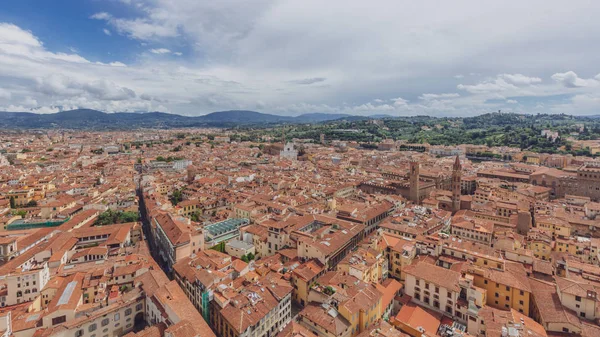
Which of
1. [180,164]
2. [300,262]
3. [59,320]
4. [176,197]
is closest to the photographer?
[59,320]

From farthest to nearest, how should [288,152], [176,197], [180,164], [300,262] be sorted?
1. [288,152]
2. [180,164]
3. [176,197]
4. [300,262]

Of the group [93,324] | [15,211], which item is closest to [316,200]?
[93,324]

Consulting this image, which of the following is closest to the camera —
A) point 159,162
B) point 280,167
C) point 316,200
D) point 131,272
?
point 131,272

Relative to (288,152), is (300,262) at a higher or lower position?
lower

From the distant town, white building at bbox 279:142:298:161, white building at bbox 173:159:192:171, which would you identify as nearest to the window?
the distant town

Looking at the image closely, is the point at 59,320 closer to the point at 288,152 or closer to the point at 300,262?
the point at 300,262

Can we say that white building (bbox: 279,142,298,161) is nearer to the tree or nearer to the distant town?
the distant town

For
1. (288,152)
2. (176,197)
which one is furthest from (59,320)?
(288,152)

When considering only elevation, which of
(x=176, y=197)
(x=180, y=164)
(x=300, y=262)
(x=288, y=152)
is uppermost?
(x=180, y=164)

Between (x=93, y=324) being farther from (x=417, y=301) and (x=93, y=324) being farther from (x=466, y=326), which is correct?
(x=466, y=326)

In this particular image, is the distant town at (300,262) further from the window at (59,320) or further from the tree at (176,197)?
the tree at (176,197)

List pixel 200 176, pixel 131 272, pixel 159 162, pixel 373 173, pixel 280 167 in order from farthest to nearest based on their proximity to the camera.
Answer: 1. pixel 159 162
2. pixel 280 167
3. pixel 373 173
4. pixel 200 176
5. pixel 131 272
